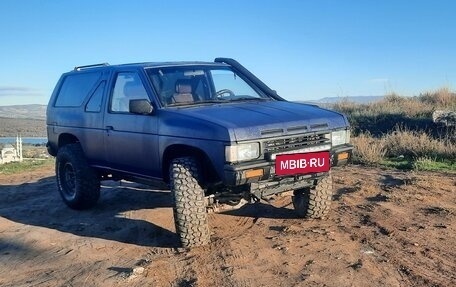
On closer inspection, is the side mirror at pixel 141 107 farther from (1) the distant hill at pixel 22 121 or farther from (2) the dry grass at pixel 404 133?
(1) the distant hill at pixel 22 121

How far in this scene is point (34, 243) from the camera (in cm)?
558

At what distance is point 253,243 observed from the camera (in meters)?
4.89

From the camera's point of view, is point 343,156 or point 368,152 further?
point 368,152

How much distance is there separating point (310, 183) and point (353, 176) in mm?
3136

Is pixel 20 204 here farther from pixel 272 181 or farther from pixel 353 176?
pixel 353 176

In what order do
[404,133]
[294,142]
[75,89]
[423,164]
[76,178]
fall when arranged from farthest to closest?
[404,133] < [423,164] < [75,89] < [76,178] < [294,142]

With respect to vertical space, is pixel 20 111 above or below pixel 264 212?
above

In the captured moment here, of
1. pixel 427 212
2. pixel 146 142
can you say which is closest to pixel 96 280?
pixel 146 142

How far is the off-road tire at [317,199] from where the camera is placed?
5.55 meters

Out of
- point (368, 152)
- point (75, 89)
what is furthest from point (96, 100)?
point (368, 152)

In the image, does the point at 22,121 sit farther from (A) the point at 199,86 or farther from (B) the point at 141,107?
(B) the point at 141,107

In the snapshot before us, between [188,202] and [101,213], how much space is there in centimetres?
241

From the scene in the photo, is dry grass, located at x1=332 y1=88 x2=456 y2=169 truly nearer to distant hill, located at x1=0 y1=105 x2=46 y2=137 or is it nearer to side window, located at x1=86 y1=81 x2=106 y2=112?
side window, located at x1=86 y1=81 x2=106 y2=112

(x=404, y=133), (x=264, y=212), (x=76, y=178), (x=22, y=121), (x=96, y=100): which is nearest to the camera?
(x=264, y=212)
